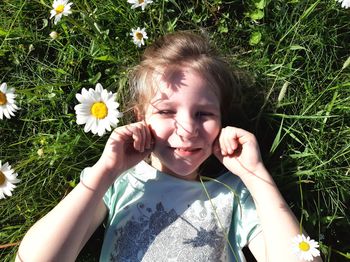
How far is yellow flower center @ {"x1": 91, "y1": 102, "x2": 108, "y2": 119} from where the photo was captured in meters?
1.77

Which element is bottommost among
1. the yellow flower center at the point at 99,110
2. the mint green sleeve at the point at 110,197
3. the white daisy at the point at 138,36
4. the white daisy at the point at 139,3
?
the mint green sleeve at the point at 110,197

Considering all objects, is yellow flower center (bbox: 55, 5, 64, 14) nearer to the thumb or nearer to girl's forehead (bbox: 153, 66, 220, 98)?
girl's forehead (bbox: 153, 66, 220, 98)

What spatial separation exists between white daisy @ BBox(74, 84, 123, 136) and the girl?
0.09 metres

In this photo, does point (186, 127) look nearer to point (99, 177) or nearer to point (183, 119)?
point (183, 119)

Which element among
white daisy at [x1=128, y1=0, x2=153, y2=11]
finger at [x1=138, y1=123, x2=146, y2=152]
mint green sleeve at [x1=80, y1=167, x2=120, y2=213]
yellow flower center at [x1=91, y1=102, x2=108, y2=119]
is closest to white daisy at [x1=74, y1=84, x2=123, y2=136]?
yellow flower center at [x1=91, y1=102, x2=108, y2=119]

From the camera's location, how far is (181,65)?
75.3 inches

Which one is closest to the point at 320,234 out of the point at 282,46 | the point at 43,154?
the point at 282,46

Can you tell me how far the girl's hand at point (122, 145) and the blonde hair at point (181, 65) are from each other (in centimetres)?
14

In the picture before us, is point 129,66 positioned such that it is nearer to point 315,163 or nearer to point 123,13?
point 123,13

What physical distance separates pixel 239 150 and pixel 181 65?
380mm

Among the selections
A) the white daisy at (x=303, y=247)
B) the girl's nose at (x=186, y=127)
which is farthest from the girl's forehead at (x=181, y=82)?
the white daisy at (x=303, y=247)

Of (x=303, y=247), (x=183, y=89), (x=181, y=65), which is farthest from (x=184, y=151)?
(x=303, y=247)

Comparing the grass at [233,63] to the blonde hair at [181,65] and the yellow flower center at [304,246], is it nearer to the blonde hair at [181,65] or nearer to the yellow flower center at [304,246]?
the blonde hair at [181,65]

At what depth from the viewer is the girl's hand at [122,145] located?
5.99ft
